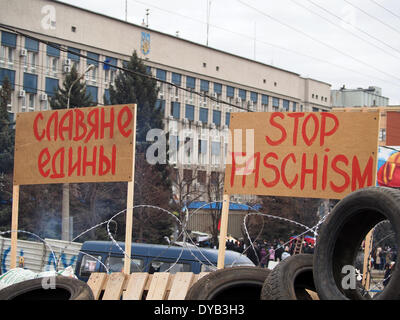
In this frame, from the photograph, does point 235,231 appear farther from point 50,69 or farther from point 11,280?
point 11,280

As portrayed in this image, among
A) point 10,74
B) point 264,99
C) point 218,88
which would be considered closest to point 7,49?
point 10,74

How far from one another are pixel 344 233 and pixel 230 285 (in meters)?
1.14

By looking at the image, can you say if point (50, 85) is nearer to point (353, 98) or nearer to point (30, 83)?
point (30, 83)

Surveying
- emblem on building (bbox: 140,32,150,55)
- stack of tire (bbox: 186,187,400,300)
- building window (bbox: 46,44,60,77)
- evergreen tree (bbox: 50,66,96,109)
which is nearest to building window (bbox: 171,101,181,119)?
emblem on building (bbox: 140,32,150,55)

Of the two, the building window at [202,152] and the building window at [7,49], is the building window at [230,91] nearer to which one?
the building window at [202,152]

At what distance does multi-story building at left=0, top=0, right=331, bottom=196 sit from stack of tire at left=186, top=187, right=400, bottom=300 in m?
31.3

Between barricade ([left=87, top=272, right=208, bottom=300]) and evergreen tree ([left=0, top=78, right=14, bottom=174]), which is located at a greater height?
evergreen tree ([left=0, top=78, right=14, bottom=174])

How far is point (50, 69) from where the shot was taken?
151ft

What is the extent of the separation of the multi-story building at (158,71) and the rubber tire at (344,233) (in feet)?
104

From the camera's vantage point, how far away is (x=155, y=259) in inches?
502

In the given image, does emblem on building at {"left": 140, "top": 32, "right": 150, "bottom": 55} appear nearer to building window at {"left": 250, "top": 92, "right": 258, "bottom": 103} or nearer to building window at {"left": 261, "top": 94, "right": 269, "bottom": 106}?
building window at {"left": 250, "top": 92, "right": 258, "bottom": 103}

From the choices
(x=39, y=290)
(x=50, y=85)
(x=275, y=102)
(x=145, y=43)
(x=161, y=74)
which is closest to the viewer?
(x=39, y=290)

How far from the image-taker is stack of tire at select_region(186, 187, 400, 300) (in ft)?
16.0

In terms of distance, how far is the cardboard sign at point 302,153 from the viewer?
724 centimetres
